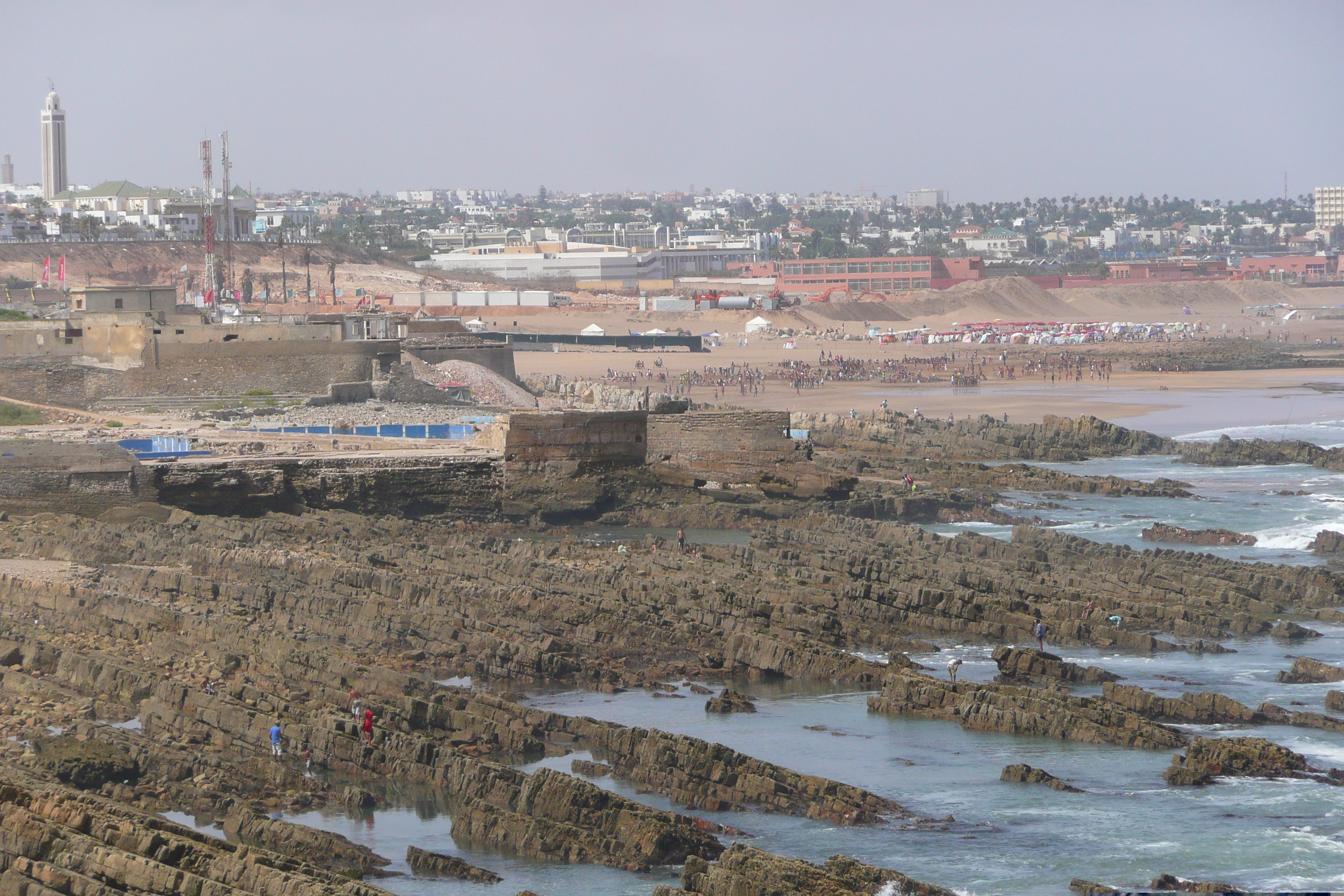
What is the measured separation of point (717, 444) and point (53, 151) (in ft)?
492

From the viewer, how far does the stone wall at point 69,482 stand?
90.8 feet

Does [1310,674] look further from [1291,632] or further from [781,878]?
[781,878]

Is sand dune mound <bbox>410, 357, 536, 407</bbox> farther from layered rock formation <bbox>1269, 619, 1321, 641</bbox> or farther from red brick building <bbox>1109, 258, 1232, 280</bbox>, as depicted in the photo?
red brick building <bbox>1109, 258, 1232, 280</bbox>

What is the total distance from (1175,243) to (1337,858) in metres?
192

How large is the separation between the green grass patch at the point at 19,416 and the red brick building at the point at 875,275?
8440 centimetres

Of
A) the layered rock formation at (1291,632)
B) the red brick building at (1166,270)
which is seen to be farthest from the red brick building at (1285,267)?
the layered rock formation at (1291,632)

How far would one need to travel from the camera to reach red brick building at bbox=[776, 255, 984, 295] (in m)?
117

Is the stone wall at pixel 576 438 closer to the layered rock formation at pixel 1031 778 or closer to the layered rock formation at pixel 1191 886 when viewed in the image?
the layered rock formation at pixel 1031 778

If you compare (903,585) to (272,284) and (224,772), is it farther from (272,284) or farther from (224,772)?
(272,284)

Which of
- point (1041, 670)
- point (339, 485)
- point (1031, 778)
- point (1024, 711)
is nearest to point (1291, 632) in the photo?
point (1041, 670)

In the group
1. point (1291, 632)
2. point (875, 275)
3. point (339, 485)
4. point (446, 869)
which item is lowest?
point (1291, 632)

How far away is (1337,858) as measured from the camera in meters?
13.7

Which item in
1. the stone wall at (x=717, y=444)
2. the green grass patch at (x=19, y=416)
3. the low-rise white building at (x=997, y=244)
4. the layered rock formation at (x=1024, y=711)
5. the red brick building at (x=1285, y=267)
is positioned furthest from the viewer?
the low-rise white building at (x=997, y=244)

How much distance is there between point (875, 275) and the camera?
118 meters
